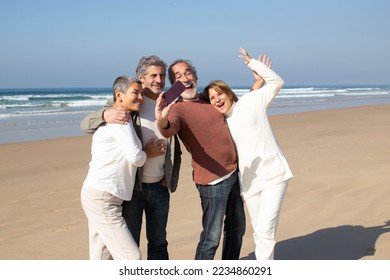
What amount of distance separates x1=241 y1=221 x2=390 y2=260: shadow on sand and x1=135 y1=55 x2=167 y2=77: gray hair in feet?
7.12

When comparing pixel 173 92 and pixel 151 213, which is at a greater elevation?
pixel 173 92

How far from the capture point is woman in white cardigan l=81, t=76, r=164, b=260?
346 centimetres

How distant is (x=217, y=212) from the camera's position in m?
4.06

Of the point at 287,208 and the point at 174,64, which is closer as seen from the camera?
the point at 174,64

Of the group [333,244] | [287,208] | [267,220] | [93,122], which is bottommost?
[287,208]

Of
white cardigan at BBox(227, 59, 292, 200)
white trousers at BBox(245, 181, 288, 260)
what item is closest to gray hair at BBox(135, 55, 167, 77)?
white cardigan at BBox(227, 59, 292, 200)

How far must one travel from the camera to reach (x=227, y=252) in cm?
443

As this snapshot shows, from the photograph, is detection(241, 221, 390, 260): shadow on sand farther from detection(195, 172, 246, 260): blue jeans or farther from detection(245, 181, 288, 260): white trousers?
detection(245, 181, 288, 260): white trousers

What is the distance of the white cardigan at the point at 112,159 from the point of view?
135 inches

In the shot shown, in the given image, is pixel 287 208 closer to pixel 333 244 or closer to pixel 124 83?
pixel 333 244

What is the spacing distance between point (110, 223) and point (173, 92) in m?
0.96

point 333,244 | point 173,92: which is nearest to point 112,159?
point 173,92

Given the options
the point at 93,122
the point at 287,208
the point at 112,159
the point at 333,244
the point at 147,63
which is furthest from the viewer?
the point at 287,208
